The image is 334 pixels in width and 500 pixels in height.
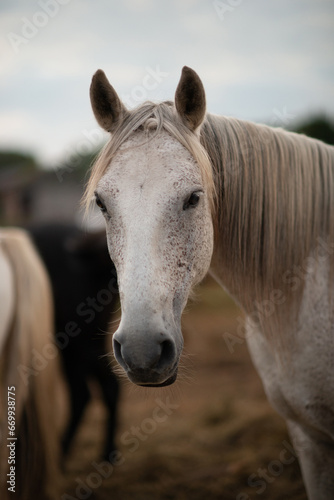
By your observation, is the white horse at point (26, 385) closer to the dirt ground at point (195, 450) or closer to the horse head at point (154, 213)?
the dirt ground at point (195, 450)

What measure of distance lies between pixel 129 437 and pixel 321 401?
3.19 meters

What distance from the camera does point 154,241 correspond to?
1.59 metres

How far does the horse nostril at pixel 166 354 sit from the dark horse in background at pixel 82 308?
278cm

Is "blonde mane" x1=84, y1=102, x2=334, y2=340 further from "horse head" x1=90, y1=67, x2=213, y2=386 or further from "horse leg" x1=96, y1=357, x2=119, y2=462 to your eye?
"horse leg" x1=96, y1=357, x2=119, y2=462

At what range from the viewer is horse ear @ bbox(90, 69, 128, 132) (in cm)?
188

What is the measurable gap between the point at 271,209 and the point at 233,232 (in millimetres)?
226

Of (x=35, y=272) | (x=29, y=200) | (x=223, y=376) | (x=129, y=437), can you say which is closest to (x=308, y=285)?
(x=35, y=272)

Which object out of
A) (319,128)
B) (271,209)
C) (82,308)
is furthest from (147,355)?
(319,128)

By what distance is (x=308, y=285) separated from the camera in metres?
2.05

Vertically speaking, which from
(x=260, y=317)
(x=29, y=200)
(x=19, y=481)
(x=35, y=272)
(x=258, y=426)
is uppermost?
(x=260, y=317)

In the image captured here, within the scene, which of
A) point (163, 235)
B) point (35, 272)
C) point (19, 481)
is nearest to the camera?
point (163, 235)

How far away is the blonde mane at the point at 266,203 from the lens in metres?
2.04

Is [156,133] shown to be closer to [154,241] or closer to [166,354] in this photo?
[154,241]

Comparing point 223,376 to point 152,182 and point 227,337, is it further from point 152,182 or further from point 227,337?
point 152,182
